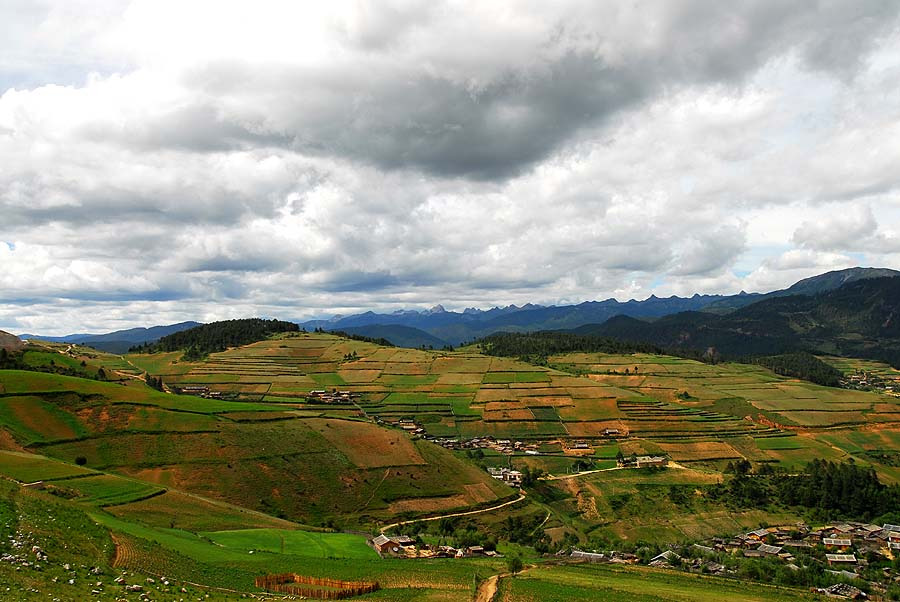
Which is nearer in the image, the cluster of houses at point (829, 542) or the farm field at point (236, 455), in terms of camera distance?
the cluster of houses at point (829, 542)

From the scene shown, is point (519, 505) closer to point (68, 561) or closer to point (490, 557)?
point (490, 557)

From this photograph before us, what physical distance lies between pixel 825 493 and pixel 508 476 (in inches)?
2453

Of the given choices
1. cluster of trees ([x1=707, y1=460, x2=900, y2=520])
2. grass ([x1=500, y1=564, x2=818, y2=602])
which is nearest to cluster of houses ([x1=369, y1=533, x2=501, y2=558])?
grass ([x1=500, y1=564, x2=818, y2=602])

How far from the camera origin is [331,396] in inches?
7082

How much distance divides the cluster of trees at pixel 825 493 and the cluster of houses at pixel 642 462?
15.4m

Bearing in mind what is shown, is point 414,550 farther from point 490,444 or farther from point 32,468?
point 490,444

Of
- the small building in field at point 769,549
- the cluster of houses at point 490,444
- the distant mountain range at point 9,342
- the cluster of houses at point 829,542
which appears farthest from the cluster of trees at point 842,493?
the distant mountain range at point 9,342

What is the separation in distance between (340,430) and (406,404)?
69409mm

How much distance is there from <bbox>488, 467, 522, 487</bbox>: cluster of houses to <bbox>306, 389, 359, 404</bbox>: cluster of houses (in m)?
71.6

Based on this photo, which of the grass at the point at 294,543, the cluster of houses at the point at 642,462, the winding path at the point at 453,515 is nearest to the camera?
the grass at the point at 294,543

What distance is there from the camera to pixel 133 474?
265 ft

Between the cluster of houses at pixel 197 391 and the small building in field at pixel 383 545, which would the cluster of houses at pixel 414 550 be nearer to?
the small building in field at pixel 383 545

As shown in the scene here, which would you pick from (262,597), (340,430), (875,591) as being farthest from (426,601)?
A: (340,430)

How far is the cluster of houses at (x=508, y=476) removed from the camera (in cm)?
11125
